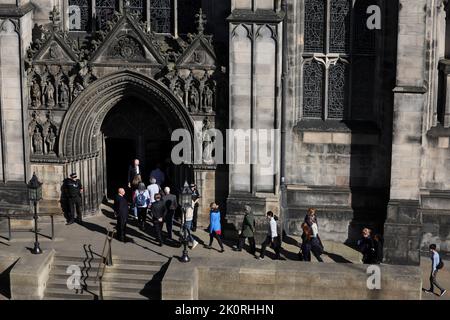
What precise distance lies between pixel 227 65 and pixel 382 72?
4429mm

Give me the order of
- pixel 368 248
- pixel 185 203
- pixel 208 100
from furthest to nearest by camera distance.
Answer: pixel 208 100 → pixel 368 248 → pixel 185 203

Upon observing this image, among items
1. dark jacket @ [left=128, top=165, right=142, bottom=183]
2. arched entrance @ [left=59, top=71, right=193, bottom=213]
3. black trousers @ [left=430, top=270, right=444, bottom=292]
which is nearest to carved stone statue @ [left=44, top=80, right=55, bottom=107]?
arched entrance @ [left=59, top=71, right=193, bottom=213]

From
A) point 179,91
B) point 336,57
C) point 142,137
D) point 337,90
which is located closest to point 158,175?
point 142,137

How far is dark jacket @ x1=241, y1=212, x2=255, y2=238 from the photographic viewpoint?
98.7 feet

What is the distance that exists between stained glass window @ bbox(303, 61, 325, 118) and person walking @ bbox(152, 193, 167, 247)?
17.0 ft

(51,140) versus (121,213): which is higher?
(51,140)

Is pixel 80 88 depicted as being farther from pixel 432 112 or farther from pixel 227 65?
pixel 432 112

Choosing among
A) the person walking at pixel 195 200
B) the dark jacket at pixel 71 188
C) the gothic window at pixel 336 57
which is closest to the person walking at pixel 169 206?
the person walking at pixel 195 200

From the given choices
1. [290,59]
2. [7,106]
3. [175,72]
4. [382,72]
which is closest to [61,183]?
[7,106]

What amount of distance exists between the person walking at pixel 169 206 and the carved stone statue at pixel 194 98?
2.50 metres

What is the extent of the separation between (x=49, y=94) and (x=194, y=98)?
170 inches

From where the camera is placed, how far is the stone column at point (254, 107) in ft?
99.6

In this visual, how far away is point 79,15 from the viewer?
1292 inches

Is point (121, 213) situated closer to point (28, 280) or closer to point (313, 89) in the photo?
point (28, 280)
